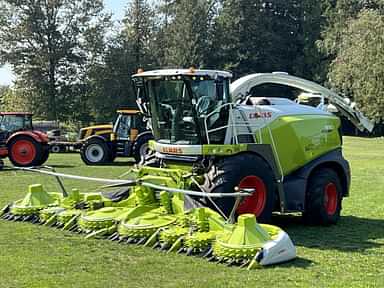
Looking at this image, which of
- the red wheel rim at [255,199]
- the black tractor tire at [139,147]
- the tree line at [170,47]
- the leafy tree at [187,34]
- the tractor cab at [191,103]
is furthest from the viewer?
the leafy tree at [187,34]

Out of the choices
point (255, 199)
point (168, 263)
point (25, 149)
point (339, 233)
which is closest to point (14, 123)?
point (25, 149)

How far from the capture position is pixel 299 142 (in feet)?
37.9

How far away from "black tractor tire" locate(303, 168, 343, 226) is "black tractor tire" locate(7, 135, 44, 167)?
1444 centimetres

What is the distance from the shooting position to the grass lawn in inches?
293

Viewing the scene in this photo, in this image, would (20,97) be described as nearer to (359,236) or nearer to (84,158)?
(84,158)

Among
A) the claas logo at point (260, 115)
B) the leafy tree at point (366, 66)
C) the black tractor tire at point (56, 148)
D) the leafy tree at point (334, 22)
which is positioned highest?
the leafy tree at point (334, 22)

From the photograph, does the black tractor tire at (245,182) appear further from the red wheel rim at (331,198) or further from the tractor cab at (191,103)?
the red wheel rim at (331,198)

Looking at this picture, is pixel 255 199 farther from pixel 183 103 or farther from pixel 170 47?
pixel 170 47

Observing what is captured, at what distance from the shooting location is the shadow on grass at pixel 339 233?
389 inches

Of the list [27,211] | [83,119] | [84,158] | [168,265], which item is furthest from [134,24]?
[168,265]

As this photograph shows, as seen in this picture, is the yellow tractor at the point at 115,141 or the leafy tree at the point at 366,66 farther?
the leafy tree at the point at 366,66

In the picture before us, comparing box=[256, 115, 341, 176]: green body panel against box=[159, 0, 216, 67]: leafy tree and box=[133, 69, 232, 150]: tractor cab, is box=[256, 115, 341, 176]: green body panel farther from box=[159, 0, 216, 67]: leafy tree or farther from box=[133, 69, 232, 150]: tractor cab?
box=[159, 0, 216, 67]: leafy tree

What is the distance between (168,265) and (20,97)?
4742cm

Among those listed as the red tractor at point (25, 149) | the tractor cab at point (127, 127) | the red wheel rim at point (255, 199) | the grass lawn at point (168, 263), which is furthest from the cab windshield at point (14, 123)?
the red wheel rim at point (255, 199)
